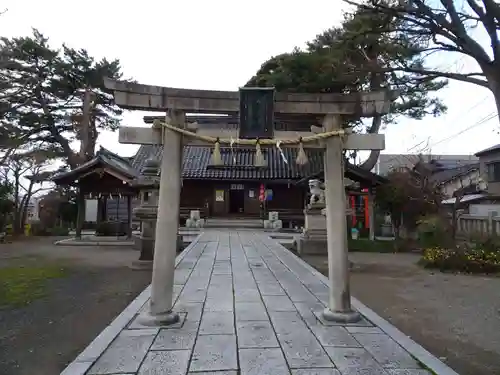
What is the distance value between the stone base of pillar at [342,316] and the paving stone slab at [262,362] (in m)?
1.29

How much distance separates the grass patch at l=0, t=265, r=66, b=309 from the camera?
728cm

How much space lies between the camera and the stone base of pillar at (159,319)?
16.3 feet

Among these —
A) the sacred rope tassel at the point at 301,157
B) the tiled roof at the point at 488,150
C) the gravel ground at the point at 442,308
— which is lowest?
the gravel ground at the point at 442,308

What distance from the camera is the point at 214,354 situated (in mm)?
3986

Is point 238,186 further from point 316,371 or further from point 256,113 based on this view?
point 316,371

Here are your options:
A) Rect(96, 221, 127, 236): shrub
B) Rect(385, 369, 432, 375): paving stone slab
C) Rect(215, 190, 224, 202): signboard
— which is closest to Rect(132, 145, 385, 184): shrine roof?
Rect(215, 190, 224, 202): signboard

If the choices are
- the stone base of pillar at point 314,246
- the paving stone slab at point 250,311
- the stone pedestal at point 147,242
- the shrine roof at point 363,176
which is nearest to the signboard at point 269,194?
the shrine roof at point 363,176

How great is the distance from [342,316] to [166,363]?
239 cm

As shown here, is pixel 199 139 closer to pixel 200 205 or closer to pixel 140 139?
pixel 140 139

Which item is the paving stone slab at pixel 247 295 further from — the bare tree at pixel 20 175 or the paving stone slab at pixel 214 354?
the bare tree at pixel 20 175

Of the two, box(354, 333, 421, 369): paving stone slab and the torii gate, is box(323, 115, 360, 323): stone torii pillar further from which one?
box(354, 333, 421, 369): paving stone slab

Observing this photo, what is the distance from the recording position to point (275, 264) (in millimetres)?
10516

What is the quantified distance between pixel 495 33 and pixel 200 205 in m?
22.9

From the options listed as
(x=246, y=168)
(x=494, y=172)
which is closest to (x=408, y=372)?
(x=246, y=168)
